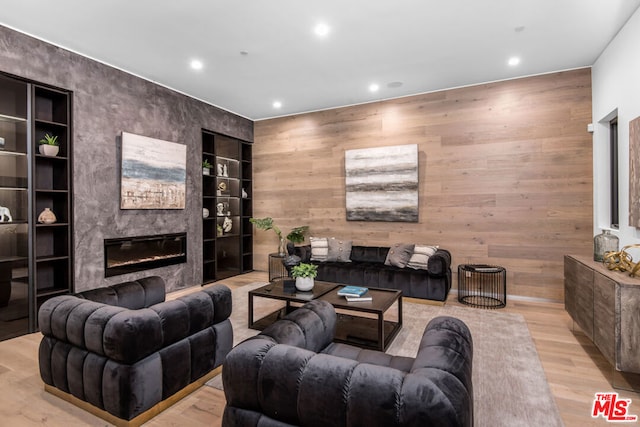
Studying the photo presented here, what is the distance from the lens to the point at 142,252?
4.69 meters

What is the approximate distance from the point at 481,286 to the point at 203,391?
4.06 meters

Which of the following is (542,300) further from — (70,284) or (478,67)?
(70,284)

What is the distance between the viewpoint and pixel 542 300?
4543 millimetres

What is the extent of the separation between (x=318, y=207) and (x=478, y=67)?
3.37 meters

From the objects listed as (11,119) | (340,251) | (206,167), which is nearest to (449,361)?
(340,251)

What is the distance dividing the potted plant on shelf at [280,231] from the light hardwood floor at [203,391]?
Answer: 11.6 ft

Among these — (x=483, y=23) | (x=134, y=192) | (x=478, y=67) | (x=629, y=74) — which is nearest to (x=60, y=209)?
(x=134, y=192)

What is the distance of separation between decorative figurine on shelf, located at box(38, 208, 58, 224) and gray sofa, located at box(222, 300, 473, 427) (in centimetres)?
338

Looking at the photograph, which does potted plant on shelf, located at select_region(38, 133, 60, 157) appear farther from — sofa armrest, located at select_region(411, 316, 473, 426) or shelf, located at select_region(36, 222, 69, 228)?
sofa armrest, located at select_region(411, 316, 473, 426)

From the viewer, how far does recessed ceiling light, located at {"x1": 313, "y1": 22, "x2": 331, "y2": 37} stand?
3314mm

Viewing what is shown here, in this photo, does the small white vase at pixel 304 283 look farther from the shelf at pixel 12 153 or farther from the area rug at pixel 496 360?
the shelf at pixel 12 153

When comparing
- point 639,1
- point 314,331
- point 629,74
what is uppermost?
point 639,1

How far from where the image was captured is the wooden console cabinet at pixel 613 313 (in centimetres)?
228

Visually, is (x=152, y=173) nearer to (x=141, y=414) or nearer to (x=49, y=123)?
(x=49, y=123)
